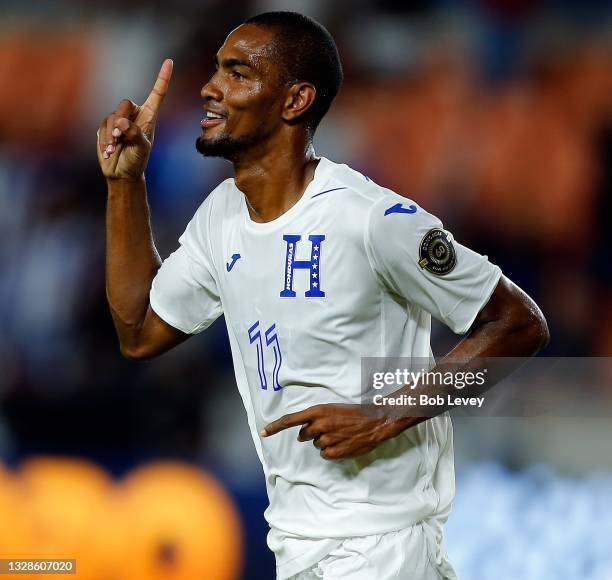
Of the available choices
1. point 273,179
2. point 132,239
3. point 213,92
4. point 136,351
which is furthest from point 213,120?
point 136,351

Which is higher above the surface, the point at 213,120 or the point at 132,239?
the point at 213,120

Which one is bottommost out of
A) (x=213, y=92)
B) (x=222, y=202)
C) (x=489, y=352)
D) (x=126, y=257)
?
(x=489, y=352)

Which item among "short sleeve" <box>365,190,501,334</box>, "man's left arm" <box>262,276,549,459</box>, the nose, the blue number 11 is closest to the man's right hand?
the nose

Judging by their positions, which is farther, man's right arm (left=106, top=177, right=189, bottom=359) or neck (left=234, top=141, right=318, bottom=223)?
man's right arm (left=106, top=177, right=189, bottom=359)

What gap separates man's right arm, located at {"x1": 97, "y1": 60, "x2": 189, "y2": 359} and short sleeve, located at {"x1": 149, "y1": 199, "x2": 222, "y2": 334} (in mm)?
33

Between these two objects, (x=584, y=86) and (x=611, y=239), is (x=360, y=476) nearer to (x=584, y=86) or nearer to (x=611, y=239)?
(x=611, y=239)

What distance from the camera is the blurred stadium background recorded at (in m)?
3.55

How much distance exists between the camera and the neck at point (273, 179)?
2107 millimetres

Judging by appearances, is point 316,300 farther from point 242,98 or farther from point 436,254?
Result: point 242,98

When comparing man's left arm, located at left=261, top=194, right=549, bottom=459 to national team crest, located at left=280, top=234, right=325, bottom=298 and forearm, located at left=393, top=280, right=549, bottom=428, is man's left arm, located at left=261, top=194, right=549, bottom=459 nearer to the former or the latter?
forearm, located at left=393, top=280, right=549, bottom=428

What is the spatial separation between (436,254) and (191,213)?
2.35 meters

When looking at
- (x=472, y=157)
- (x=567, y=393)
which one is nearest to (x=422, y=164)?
(x=472, y=157)

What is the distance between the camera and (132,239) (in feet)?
7.50

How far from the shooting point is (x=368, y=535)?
1.96 meters
